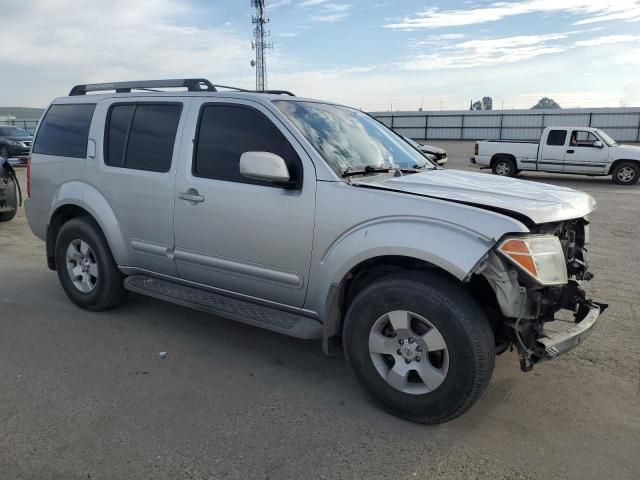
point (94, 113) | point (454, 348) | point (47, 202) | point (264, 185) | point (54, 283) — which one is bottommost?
point (54, 283)

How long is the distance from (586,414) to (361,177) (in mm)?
2066

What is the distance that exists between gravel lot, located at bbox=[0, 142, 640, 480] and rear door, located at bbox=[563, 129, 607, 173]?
530 inches

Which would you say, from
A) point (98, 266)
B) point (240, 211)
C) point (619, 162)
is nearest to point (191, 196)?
point (240, 211)

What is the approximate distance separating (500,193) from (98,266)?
3.50 m

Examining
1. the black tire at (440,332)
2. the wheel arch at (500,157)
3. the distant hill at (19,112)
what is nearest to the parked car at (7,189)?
the black tire at (440,332)

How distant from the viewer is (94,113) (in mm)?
4785

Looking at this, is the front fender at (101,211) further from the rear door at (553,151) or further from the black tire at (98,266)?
the rear door at (553,151)

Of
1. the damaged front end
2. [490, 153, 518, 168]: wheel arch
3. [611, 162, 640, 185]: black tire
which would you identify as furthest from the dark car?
the damaged front end

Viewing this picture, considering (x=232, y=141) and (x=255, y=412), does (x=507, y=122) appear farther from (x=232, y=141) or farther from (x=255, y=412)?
(x=255, y=412)

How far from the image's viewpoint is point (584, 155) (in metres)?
16.7

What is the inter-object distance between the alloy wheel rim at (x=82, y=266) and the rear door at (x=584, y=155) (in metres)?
16.0

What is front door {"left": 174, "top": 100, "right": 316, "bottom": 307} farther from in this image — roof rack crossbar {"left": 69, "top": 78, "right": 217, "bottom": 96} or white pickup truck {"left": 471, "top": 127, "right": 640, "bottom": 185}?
white pickup truck {"left": 471, "top": 127, "right": 640, "bottom": 185}

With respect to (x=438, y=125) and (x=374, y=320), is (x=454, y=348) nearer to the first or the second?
(x=374, y=320)

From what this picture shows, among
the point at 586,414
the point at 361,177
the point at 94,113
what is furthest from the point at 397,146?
the point at 94,113
